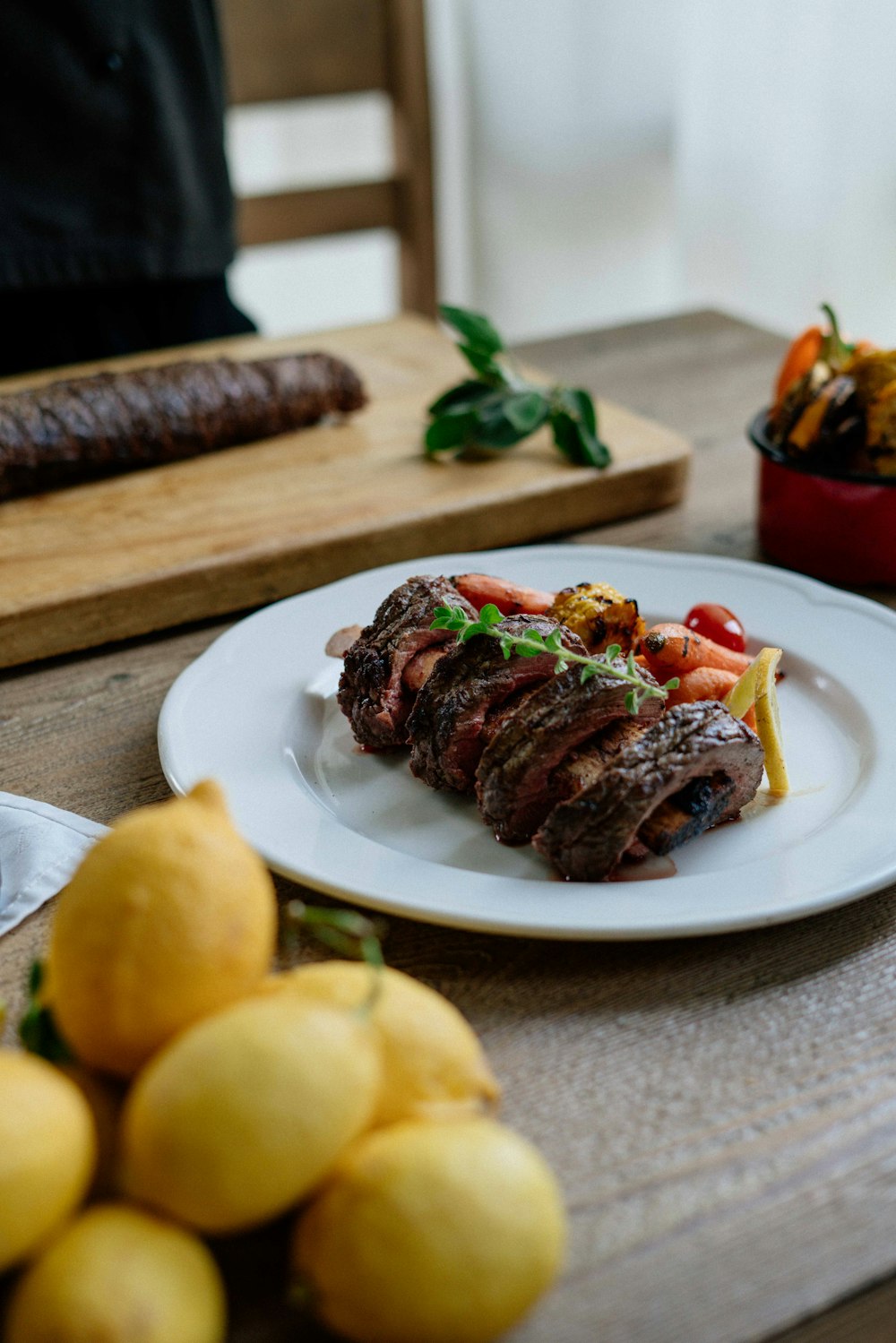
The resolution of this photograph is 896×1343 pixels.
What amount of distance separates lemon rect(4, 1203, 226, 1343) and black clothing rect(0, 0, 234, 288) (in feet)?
7.96

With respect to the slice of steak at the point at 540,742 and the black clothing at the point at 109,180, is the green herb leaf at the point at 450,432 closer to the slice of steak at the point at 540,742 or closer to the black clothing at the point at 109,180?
the slice of steak at the point at 540,742

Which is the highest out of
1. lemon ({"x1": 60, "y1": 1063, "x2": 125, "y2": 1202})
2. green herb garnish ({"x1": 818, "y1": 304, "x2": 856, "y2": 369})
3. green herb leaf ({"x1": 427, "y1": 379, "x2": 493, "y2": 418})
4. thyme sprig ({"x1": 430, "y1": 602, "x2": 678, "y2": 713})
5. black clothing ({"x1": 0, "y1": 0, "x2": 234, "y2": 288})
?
black clothing ({"x1": 0, "y1": 0, "x2": 234, "y2": 288})

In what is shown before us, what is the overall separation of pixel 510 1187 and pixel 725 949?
0.48 m

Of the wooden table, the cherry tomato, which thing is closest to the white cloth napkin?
the wooden table

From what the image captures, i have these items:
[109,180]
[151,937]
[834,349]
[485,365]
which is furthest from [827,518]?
[109,180]

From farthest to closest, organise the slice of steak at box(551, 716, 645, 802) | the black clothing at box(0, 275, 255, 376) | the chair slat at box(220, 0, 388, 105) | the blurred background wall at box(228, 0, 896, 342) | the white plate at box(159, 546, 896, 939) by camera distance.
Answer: the chair slat at box(220, 0, 388, 105), the blurred background wall at box(228, 0, 896, 342), the black clothing at box(0, 275, 255, 376), the slice of steak at box(551, 716, 645, 802), the white plate at box(159, 546, 896, 939)

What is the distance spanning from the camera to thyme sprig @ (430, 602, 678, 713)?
45.3 inches

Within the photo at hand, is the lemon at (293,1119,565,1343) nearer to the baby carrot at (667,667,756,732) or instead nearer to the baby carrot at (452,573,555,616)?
the baby carrot at (667,667,756,732)

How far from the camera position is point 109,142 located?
2719mm

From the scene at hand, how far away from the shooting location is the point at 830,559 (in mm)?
1779

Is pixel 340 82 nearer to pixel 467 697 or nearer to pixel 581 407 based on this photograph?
pixel 581 407

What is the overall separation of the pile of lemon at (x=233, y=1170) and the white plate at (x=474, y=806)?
0.33 metres

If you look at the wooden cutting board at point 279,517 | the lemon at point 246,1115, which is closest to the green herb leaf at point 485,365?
the wooden cutting board at point 279,517

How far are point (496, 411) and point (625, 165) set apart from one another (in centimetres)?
265
